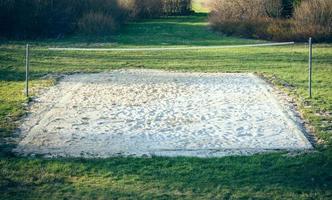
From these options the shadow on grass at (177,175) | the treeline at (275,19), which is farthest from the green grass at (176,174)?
the treeline at (275,19)

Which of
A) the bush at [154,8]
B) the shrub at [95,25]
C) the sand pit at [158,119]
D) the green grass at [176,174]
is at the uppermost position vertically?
the bush at [154,8]

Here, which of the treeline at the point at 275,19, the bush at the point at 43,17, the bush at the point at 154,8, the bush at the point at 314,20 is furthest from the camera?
the bush at the point at 154,8

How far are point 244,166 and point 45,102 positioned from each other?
21.7 ft

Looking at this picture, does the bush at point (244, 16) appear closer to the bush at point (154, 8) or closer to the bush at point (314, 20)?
the bush at point (314, 20)

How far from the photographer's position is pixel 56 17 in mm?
31750

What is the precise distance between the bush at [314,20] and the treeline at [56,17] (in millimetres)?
11210

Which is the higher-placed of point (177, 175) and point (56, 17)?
point (56, 17)

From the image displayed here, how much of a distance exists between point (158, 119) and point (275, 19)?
22543 millimetres

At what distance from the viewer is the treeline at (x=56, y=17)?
2966cm

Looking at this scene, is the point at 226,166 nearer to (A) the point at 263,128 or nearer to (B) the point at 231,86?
(A) the point at 263,128

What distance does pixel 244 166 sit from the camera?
8.68 meters

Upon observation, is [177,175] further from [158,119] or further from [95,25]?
[95,25]

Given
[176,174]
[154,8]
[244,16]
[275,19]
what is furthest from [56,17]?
[176,174]

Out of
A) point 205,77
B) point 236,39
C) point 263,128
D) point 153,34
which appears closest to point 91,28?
point 153,34
